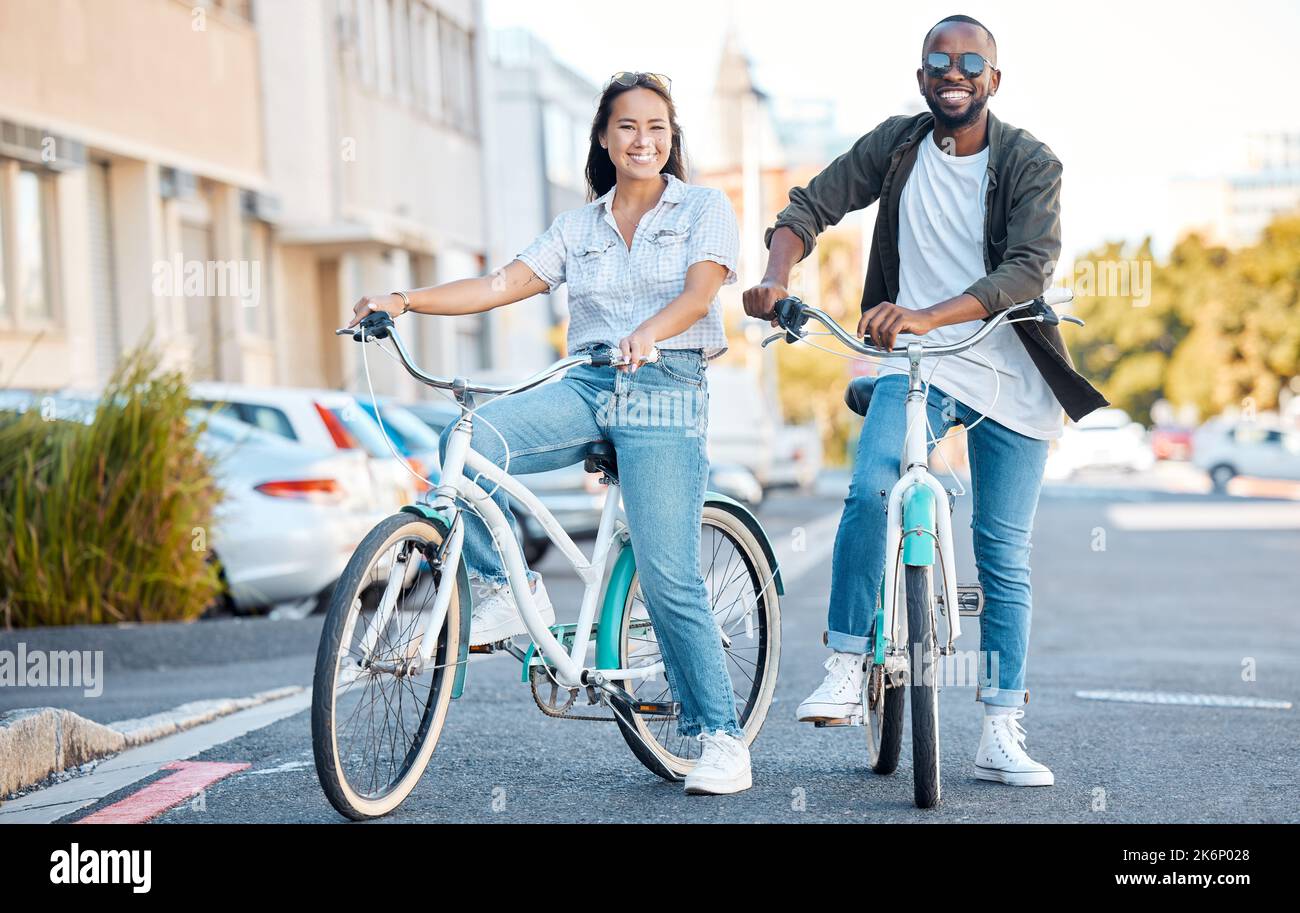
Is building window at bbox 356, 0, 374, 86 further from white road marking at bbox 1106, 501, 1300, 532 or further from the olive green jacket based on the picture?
the olive green jacket

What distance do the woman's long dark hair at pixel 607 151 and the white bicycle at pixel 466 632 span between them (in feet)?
2.27

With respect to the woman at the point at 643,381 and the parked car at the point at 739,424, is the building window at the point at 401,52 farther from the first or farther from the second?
the woman at the point at 643,381

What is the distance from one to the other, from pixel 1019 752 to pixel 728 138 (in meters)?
88.3

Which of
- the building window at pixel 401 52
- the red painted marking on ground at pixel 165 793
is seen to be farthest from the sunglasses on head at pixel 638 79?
the building window at pixel 401 52

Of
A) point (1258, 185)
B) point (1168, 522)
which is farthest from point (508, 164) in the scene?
point (1258, 185)

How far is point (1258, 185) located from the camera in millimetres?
195375

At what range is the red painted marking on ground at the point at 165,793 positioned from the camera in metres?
4.50

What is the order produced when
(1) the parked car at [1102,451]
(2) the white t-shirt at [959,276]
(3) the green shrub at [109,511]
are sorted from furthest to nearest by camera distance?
(1) the parked car at [1102,451]
(3) the green shrub at [109,511]
(2) the white t-shirt at [959,276]

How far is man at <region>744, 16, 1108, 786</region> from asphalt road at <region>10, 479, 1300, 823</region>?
1.13 feet

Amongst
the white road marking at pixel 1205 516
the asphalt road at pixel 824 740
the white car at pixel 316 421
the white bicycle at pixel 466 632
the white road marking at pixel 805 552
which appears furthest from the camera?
the white road marking at pixel 1205 516

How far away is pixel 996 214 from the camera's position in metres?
4.79

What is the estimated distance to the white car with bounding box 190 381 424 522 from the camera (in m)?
10.7

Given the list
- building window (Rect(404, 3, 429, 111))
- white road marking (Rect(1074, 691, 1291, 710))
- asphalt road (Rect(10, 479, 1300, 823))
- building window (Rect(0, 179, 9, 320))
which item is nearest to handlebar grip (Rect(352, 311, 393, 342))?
asphalt road (Rect(10, 479, 1300, 823))
